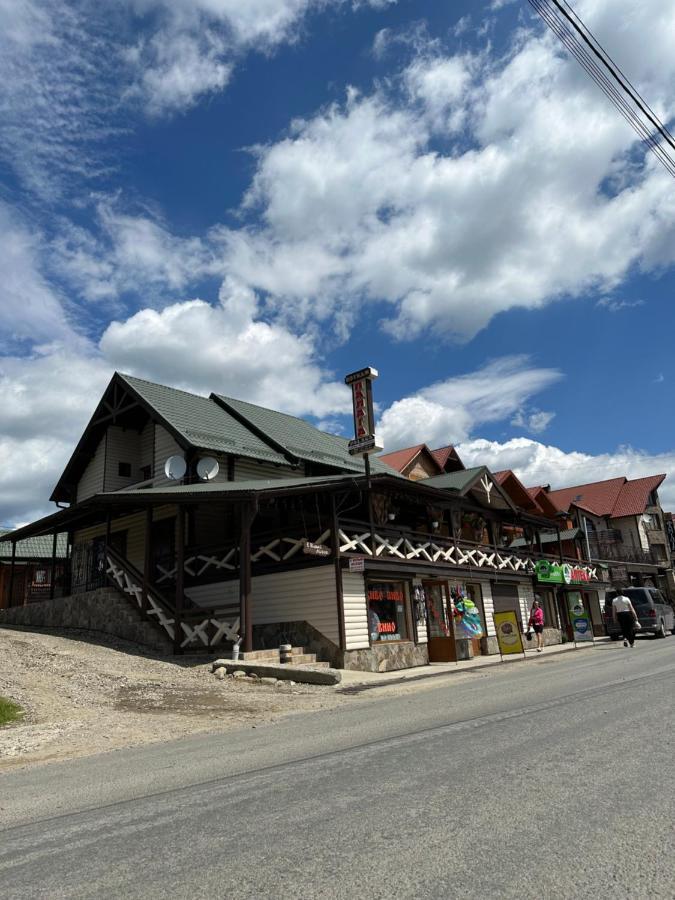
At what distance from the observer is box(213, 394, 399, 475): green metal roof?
26016 millimetres

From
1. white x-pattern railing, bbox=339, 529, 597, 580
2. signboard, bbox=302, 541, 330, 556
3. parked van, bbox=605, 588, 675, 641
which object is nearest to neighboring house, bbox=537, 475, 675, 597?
parked van, bbox=605, 588, 675, 641

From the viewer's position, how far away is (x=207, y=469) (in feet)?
71.3

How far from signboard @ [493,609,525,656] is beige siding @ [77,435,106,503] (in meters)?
15.6

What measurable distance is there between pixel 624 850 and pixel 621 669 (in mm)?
10585

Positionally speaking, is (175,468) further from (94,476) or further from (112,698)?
(112,698)

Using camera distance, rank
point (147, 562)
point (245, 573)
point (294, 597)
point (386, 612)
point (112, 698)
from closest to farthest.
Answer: point (112, 698) → point (245, 573) → point (294, 597) → point (147, 562) → point (386, 612)

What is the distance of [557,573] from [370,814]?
89.1 ft

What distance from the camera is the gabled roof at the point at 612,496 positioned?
54.6 metres

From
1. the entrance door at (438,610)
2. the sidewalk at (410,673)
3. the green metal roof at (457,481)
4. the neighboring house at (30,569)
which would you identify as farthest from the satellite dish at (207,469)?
the neighboring house at (30,569)

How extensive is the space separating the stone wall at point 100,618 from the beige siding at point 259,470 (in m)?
5.77

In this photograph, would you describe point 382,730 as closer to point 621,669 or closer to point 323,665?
point 621,669

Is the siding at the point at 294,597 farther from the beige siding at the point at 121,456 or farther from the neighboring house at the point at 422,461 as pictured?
the neighboring house at the point at 422,461

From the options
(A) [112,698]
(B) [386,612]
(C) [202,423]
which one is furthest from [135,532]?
(A) [112,698]

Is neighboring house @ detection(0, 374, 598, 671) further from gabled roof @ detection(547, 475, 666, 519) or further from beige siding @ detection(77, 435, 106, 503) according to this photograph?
gabled roof @ detection(547, 475, 666, 519)
